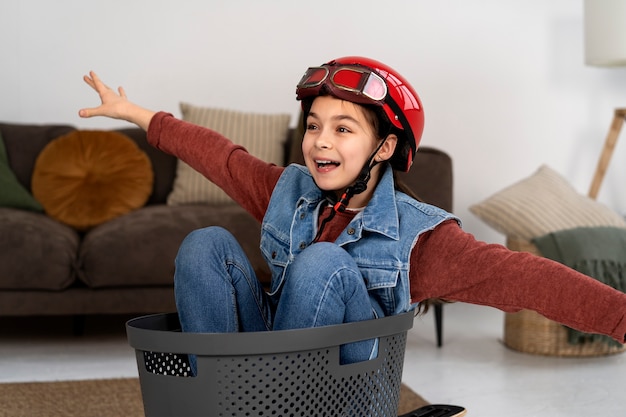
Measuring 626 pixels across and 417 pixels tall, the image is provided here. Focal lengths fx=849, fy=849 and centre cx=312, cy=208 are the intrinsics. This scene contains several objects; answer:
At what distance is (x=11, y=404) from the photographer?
2.21 metres

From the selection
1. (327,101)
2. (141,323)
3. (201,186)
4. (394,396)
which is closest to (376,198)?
(327,101)

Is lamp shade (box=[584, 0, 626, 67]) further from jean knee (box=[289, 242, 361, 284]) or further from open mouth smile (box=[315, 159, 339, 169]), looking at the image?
jean knee (box=[289, 242, 361, 284])

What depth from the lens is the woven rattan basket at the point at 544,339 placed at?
2.94 metres

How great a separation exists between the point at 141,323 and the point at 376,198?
1.54 ft

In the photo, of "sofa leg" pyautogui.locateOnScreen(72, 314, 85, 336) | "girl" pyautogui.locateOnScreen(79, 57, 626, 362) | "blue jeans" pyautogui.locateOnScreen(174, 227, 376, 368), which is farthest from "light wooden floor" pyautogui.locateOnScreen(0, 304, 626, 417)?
"blue jeans" pyautogui.locateOnScreen(174, 227, 376, 368)

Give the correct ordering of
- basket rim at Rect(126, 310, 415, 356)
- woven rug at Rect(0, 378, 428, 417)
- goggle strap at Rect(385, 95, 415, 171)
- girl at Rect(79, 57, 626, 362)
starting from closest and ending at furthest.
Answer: basket rim at Rect(126, 310, 415, 356), girl at Rect(79, 57, 626, 362), goggle strap at Rect(385, 95, 415, 171), woven rug at Rect(0, 378, 428, 417)

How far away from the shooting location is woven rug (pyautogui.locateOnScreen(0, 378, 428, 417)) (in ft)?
7.06

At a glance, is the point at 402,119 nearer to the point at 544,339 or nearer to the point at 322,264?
the point at 322,264

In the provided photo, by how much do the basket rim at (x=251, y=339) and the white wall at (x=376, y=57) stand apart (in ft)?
8.93

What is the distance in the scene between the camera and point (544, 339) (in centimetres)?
296

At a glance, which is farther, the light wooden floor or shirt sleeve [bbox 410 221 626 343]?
the light wooden floor

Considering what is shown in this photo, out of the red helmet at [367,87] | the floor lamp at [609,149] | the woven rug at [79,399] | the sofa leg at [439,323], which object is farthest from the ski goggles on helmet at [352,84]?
the floor lamp at [609,149]

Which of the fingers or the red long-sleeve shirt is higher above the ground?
the fingers

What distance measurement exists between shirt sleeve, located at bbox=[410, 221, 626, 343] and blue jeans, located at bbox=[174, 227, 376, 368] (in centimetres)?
15
